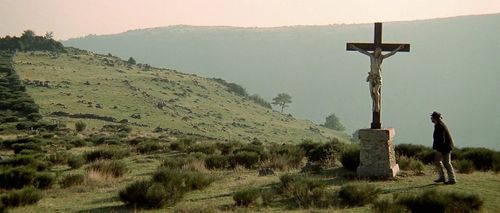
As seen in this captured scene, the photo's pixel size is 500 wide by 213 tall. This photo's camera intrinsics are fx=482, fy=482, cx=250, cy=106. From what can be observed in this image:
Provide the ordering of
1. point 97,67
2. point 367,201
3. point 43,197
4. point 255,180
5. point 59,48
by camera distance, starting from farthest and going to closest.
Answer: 1. point 59,48
2. point 97,67
3. point 255,180
4. point 43,197
5. point 367,201

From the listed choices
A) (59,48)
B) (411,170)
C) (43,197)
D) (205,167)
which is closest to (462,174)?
(411,170)

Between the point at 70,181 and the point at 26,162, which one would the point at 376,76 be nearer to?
the point at 70,181

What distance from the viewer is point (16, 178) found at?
14.3 m

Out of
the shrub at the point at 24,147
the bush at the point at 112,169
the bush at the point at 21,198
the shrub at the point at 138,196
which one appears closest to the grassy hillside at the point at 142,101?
the shrub at the point at 24,147

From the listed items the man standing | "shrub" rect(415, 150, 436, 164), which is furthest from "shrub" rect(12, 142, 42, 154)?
the man standing

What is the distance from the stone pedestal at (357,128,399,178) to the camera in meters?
14.6

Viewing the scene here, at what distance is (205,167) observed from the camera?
1886 cm

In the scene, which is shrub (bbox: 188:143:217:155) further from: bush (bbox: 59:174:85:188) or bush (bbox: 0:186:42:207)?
bush (bbox: 0:186:42:207)

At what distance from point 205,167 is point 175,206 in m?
7.48

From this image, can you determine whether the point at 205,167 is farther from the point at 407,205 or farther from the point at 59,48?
the point at 59,48

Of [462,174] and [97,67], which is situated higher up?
[97,67]

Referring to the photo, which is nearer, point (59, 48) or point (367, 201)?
point (367, 201)

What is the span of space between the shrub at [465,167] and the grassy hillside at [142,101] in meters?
43.5

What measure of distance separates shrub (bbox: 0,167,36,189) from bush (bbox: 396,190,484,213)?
10.6m
